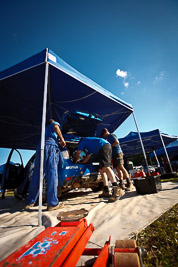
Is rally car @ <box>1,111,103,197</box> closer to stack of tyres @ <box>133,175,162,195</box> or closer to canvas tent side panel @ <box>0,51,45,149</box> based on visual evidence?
stack of tyres @ <box>133,175,162,195</box>

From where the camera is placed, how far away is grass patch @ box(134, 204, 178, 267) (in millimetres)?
699

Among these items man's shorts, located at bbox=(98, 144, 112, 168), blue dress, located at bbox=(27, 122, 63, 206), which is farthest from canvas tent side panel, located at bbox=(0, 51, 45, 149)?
man's shorts, located at bbox=(98, 144, 112, 168)

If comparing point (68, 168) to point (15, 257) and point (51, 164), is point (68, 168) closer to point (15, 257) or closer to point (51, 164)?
point (51, 164)

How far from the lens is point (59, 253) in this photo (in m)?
0.43

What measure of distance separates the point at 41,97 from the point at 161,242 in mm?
4657

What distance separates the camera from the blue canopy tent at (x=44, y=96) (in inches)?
110

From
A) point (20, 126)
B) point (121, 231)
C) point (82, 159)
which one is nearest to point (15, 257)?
point (121, 231)

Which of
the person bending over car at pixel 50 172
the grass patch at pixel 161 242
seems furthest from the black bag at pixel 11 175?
the grass patch at pixel 161 242

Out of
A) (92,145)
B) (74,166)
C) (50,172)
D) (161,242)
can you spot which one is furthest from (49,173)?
(161,242)

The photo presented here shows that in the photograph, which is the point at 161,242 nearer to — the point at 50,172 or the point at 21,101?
the point at 50,172

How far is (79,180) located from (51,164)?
2.55ft

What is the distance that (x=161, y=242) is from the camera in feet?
2.83

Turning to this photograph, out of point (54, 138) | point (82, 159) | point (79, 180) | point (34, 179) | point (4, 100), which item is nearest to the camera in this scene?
point (34, 179)

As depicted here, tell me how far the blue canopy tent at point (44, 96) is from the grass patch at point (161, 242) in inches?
87.5
